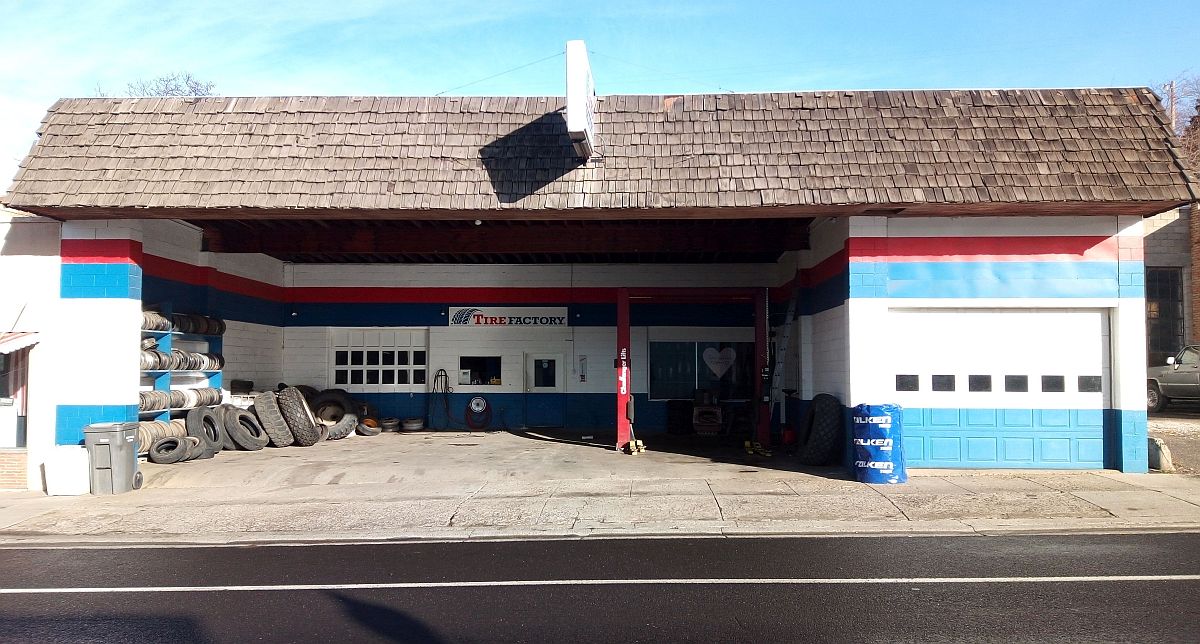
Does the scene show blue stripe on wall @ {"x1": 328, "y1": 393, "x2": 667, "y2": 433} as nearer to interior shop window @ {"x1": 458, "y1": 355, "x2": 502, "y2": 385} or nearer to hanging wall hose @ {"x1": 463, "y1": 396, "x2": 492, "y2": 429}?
hanging wall hose @ {"x1": 463, "y1": 396, "x2": 492, "y2": 429}

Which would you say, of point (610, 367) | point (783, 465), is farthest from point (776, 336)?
point (783, 465)

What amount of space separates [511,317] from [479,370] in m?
1.55

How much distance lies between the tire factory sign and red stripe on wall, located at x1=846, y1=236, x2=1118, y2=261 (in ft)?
31.6

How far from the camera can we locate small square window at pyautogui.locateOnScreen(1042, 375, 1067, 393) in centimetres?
1318

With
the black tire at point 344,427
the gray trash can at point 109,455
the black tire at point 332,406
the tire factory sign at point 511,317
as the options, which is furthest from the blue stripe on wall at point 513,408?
the gray trash can at point 109,455

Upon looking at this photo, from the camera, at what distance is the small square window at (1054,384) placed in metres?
13.2

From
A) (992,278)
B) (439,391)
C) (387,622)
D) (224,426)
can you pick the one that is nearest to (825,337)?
(992,278)

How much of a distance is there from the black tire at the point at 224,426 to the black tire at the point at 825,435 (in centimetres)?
1068

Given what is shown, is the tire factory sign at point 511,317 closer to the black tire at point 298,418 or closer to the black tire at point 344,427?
the black tire at point 344,427

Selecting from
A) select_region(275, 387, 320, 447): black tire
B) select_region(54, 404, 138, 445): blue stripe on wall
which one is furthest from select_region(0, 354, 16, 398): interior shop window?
select_region(275, 387, 320, 447): black tire

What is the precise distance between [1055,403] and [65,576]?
13070mm

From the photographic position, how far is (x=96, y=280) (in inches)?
530

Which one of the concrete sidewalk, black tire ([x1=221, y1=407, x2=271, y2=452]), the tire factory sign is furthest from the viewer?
the tire factory sign

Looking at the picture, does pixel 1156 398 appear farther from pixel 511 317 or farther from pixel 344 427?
pixel 344 427
